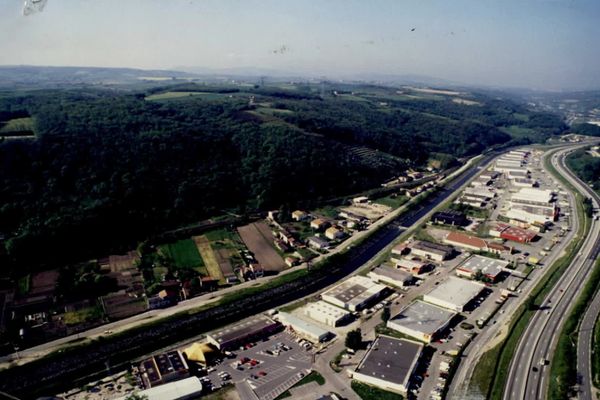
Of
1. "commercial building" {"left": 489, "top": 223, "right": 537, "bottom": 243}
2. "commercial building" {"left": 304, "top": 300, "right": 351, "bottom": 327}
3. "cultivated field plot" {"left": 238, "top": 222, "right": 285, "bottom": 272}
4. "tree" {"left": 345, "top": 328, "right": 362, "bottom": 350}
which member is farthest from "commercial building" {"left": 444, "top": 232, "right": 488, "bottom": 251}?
"tree" {"left": 345, "top": 328, "right": 362, "bottom": 350}

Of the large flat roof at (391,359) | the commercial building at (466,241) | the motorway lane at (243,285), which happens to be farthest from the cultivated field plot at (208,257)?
the commercial building at (466,241)

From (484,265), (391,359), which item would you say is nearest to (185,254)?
(391,359)

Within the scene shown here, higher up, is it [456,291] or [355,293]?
[456,291]

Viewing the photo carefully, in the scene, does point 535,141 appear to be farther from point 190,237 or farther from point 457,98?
point 190,237

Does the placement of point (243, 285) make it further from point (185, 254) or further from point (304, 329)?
point (304, 329)

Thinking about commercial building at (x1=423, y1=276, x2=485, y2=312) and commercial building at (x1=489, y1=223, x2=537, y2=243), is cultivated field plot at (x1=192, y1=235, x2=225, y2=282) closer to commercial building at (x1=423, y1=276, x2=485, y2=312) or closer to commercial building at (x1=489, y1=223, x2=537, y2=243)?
commercial building at (x1=423, y1=276, x2=485, y2=312)

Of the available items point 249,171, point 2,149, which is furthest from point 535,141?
point 2,149

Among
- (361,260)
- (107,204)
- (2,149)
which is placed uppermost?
(2,149)
